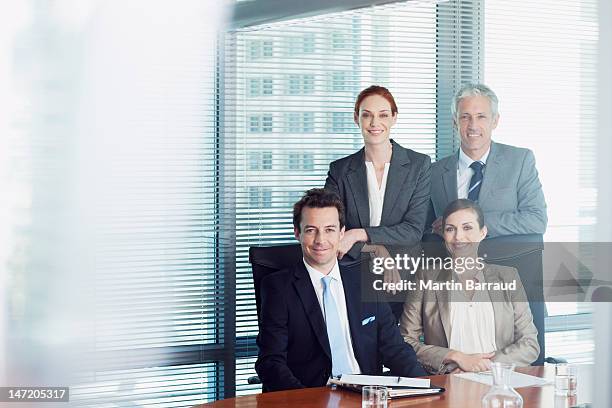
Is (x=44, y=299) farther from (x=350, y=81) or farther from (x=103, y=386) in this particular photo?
(x=350, y=81)

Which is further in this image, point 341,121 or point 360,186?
point 341,121

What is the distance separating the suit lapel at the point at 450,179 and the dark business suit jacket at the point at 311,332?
3.15ft

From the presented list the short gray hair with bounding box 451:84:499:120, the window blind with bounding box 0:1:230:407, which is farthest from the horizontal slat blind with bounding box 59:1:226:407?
the short gray hair with bounding box 451:84:499:120

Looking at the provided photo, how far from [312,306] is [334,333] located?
6.7 inches

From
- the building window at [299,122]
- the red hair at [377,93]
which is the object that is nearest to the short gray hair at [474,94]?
the red hair at [377,93]

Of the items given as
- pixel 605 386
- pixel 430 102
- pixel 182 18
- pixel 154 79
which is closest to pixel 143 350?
pixel 154 79

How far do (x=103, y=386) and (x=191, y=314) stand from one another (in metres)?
0.56

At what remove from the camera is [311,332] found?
3301 mm

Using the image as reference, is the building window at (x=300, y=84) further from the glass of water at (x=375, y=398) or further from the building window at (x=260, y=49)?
the glass of water at (x=375, y=398)

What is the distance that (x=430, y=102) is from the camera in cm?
440

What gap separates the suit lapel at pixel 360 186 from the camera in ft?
12.9

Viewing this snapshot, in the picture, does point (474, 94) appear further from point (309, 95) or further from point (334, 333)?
point (334, 333)

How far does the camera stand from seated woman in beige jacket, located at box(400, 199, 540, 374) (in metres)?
3.53

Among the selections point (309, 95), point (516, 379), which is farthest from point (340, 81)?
point (516, 379)
